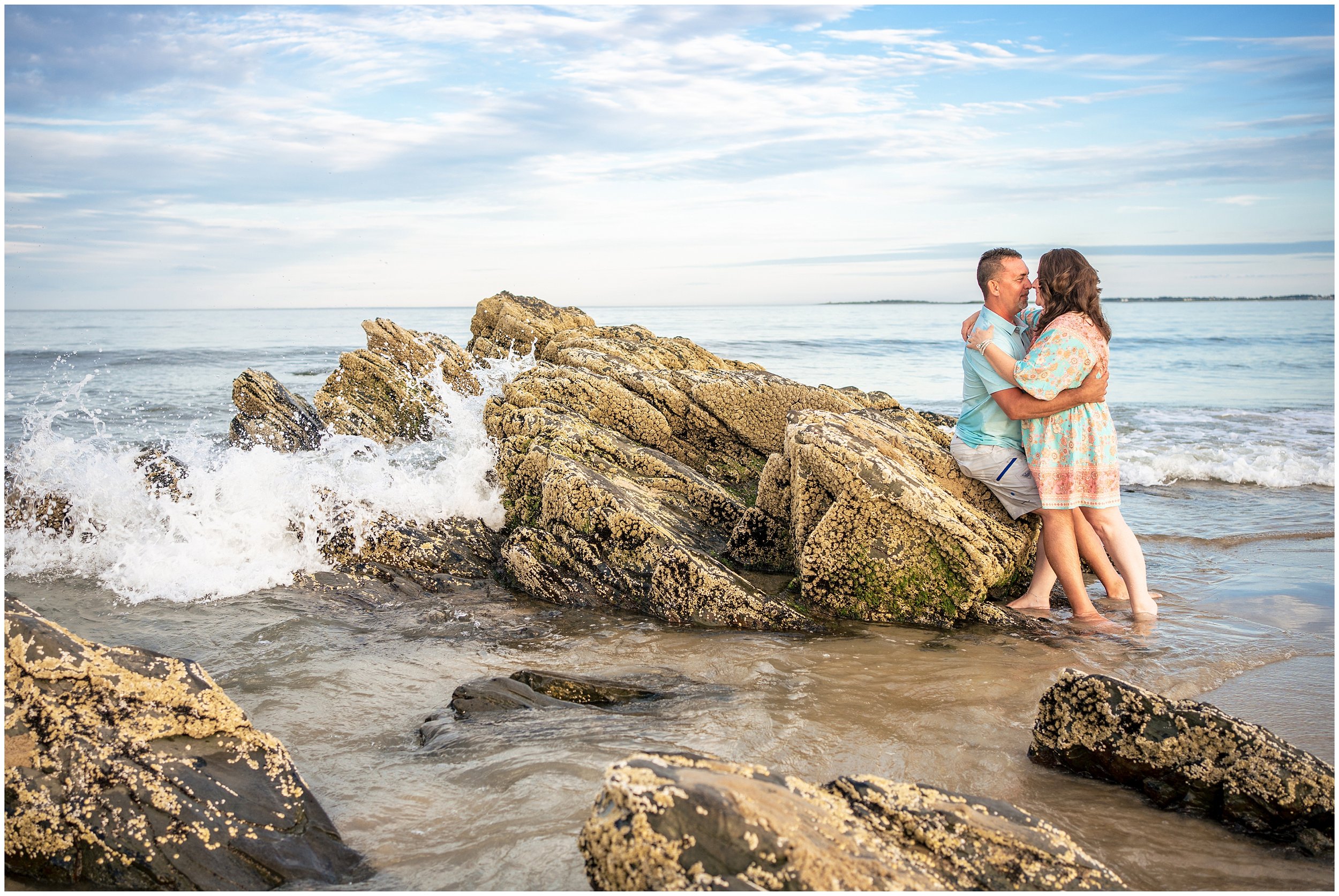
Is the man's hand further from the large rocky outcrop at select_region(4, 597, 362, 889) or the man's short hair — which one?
the large rocky outcrop at select_region(4, 597, 362, 889)

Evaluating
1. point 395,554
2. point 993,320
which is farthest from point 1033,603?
point 395,554

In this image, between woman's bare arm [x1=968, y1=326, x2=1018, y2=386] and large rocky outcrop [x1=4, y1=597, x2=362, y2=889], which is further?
woman's bare arm [x1=968, y1=326, x2=1018, y2=386]

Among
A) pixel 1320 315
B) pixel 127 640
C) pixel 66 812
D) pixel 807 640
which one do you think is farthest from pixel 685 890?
pixel 1320 315

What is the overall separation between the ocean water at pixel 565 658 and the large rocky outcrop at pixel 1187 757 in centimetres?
10

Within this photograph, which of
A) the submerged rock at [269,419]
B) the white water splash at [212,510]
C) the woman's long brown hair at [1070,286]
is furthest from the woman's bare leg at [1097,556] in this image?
the submerged rock at [269,419]

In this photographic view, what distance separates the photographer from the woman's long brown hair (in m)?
5.70

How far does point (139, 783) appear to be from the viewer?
2846mm

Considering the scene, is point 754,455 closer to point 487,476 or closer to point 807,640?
point 487,476

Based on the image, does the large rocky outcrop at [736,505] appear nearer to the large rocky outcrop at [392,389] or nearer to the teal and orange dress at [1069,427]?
the teal and orange dress at [1069,427]

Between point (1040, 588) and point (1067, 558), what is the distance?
0.35 m

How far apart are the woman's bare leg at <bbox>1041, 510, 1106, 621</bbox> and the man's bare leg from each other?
0.11 metres

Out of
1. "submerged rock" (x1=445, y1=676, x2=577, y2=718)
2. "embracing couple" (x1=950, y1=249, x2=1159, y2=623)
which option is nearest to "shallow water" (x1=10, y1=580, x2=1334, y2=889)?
"submerged rock" (x1=445, y1=676, x2=577, y2=718)

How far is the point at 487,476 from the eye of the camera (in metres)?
8.03

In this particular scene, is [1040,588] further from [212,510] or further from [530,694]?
[212,510]
